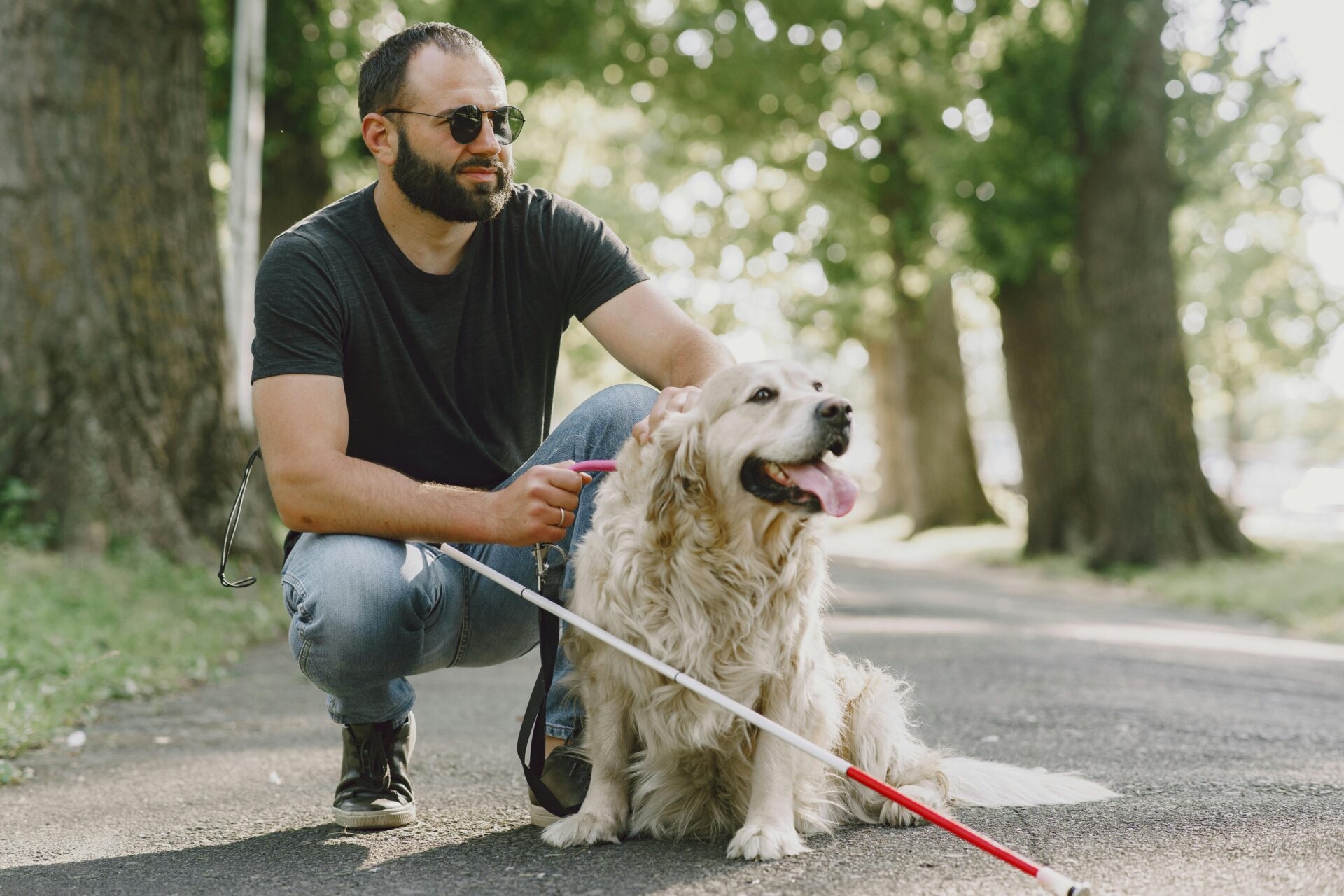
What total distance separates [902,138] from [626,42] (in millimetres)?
4562

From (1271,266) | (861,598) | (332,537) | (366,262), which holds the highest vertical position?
(1271,266)

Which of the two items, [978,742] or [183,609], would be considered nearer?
[978,742]

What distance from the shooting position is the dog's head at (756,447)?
3.00 m

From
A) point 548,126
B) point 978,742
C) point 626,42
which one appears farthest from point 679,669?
point 548,126

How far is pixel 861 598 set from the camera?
1063 centimetres

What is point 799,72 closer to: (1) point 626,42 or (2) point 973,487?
(1) point 626,42

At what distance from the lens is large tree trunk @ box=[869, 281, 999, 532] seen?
22031mm

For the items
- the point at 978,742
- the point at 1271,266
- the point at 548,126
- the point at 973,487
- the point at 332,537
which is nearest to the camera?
the point at 332,537

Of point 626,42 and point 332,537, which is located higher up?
point 626,42

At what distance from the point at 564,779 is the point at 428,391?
1169 millimetres

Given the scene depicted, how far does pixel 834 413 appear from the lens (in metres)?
2.97

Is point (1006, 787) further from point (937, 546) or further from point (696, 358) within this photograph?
point (937, 546)

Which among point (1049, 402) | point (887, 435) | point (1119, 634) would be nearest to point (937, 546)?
point (1049, 402)

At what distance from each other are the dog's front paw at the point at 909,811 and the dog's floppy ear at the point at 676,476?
98 cm
